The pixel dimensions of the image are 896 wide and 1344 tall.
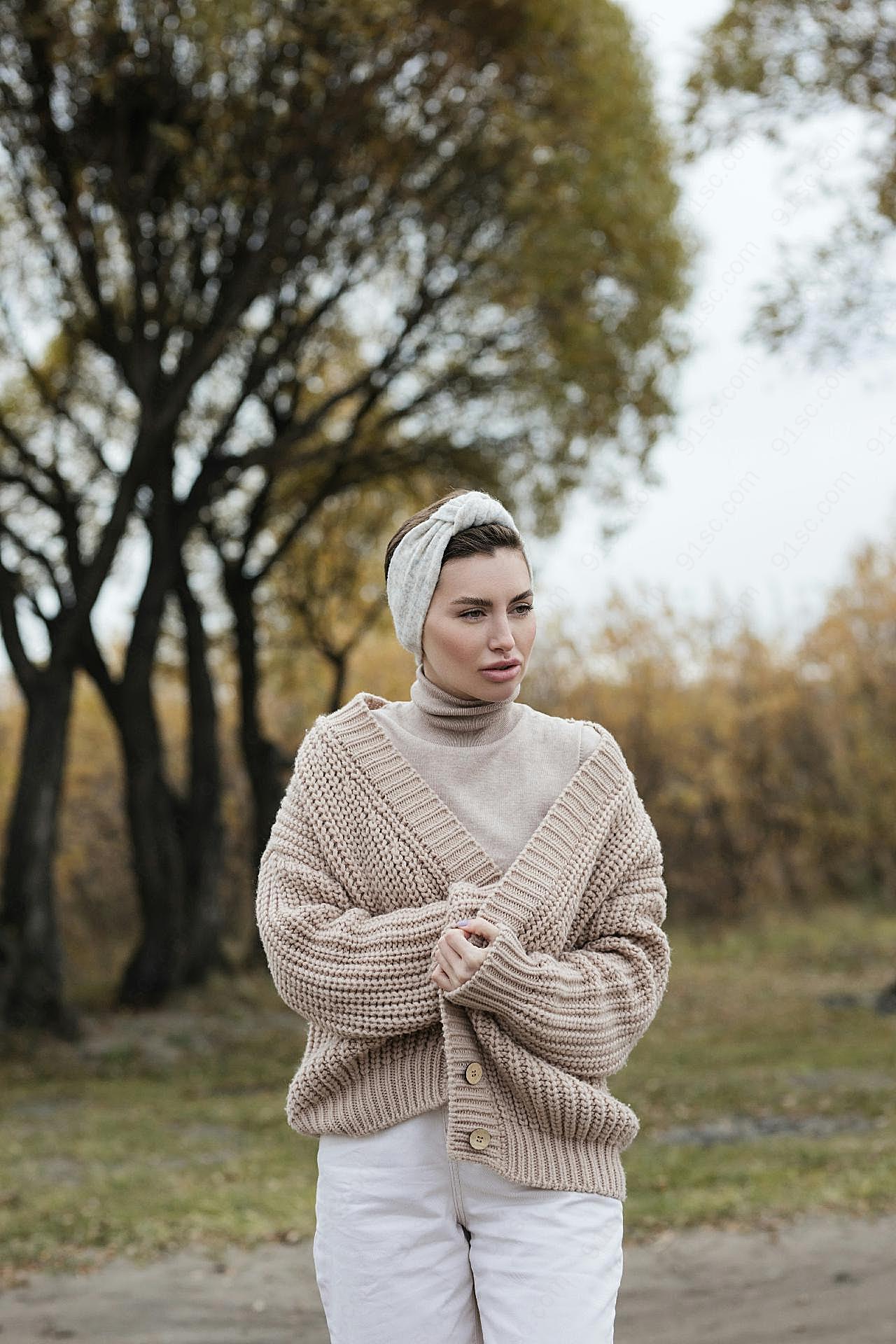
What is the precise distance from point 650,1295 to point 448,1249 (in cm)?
320

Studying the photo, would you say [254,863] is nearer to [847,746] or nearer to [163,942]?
[163,942]

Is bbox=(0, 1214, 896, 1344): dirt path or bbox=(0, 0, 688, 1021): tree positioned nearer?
bbox=(0, 1214, 896, 1344): dirt path

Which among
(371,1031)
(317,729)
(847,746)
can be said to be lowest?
(371,1031)

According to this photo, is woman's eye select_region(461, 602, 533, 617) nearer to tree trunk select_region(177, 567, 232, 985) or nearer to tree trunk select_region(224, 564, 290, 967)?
tree trunk select_region(177, 567, 232, 985)

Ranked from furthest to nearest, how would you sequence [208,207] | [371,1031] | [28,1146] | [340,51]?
[208,207] → [340,51] → [28,1146] → [371,1031]

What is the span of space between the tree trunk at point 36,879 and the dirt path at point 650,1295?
242 inches

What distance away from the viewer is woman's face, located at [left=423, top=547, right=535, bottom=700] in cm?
223

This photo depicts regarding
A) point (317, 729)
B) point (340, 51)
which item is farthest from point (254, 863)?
point (317, 729)

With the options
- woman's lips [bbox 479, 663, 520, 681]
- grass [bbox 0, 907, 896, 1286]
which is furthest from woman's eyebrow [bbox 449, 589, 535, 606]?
grass [bbox 0, 907, 896, 1286]

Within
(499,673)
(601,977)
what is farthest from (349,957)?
(499,673)

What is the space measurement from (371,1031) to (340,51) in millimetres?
9957

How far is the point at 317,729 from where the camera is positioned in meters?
2.38

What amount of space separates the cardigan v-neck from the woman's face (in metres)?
0.17

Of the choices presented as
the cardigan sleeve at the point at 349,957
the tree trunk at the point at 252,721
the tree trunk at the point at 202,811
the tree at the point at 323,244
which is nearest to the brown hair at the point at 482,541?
the cardigan sleeve at the point at 349,957
